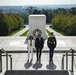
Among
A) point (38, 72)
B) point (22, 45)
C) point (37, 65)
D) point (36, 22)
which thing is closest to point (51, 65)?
point (37, 65)

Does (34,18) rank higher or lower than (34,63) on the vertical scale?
higher

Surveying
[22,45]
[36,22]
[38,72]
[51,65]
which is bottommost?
[22,45]

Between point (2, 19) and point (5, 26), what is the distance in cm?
112

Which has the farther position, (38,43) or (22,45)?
(22,45)

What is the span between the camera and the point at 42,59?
14.3m

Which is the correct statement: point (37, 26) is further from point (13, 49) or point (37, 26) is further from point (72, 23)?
point (72, 23)

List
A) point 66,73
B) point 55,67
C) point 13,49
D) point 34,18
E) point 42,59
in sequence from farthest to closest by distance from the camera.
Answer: point 34,18 < point 13,49 < point 42,59 < point 55,67 < point 66,73

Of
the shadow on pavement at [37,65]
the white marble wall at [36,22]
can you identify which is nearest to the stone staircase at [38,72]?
the shadow on pavement at [37,65]

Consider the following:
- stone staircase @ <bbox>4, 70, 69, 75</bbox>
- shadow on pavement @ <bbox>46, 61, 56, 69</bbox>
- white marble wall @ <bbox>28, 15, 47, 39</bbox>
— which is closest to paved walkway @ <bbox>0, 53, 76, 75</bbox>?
shadow on pavement @ <bbox>46, 61, 56, 69</bbox>

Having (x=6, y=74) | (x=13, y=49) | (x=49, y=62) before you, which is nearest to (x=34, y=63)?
(x=49, y=62)

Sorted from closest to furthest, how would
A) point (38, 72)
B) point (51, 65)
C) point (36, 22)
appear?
point (38, 72) → point (51, 65) → point (36, 22)

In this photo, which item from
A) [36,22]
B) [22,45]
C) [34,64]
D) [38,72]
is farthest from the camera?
[36,22]

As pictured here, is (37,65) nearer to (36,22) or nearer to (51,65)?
(51,65)

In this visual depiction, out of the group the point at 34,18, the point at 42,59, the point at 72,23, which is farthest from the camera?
the point at 72,23
